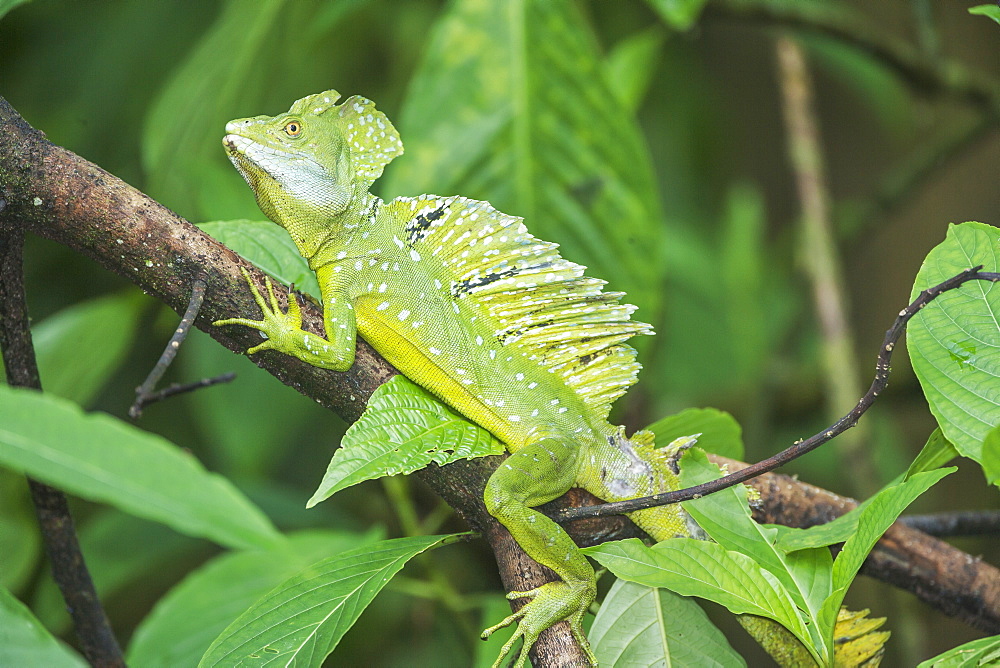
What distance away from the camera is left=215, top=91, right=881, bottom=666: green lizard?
1788 mm

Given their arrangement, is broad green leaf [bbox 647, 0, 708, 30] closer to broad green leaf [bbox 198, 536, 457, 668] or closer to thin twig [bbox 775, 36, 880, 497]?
thin twig [bbox 775, 36, 880, 497]

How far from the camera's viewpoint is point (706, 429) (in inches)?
71.4

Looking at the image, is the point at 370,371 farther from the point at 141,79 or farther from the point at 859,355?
the point at 859,355

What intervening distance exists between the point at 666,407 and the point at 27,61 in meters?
3.28

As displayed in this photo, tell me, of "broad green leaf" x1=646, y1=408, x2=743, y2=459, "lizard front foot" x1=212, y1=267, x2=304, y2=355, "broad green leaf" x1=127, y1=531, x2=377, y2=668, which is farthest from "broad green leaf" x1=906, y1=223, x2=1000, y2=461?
"broad green leaf" x1=127, y1=531, x2=377, y2=668

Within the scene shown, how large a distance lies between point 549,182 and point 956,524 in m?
1.42

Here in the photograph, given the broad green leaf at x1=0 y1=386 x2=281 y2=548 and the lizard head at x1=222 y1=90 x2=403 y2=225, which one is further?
the lizard head at x1=222 y1=90 x2=403 y2=225

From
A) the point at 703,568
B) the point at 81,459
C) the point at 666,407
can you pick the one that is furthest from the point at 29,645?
the point at 666,407

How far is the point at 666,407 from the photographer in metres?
3.93

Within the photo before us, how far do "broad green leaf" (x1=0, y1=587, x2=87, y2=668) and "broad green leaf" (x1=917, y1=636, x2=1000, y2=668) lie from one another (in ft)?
4.10

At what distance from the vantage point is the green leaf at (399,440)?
4.03ft

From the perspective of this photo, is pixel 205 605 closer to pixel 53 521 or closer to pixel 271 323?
pixel 53 521

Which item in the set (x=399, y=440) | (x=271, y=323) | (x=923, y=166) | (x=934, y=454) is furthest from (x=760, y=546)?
(x=923, y=166)

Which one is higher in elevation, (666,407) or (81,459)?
(81,459)
